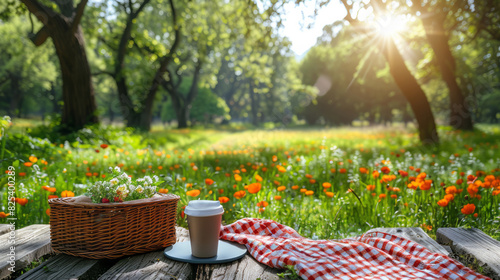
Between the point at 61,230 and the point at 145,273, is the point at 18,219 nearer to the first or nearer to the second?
the point at 61,230

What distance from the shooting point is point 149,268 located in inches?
74.6

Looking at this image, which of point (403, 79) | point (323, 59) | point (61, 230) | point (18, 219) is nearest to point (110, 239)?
point (61, 230)

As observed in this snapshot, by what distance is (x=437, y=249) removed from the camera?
222 cm

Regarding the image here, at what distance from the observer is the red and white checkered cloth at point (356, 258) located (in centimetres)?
184

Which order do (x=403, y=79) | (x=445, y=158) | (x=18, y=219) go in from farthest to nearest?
(x=403, y=79)
(x=445, y=158)
(x=18, y=219)

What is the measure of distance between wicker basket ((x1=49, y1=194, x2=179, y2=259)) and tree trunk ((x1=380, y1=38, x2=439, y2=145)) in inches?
323

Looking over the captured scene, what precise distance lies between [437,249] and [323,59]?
122 ft

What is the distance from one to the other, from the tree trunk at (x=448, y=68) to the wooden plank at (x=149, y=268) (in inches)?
481

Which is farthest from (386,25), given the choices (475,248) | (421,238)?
(475,248)

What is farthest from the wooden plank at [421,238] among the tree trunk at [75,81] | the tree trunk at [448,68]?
the tree trunk at [448,68]

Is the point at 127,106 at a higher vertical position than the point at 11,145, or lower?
higher

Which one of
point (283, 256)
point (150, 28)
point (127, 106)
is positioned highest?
point (150, 28)

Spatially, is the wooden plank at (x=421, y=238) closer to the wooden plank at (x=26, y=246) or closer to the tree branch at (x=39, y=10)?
the wooden plank at (x=26, y=246)

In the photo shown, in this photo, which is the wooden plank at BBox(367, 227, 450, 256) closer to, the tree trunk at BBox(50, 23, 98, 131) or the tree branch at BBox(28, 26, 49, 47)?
the tree branch at BBox(28, 26, 49, 47)
